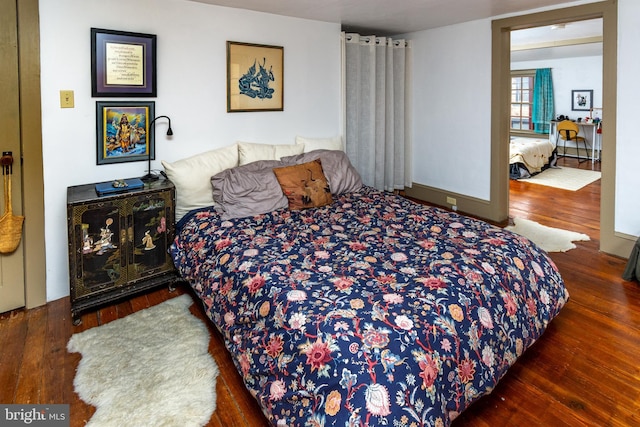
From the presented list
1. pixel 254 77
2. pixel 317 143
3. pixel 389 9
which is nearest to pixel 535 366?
pixel 317 143

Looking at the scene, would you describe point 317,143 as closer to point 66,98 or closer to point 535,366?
point 66,98

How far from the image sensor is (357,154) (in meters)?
4.62

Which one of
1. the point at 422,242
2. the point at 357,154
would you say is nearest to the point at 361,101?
the point at 357,154

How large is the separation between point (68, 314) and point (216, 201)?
1.25 metres

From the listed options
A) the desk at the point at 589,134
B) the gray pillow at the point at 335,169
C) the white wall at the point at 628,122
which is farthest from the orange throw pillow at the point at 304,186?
the desk at the point at 589,134

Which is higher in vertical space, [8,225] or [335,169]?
[335,169]

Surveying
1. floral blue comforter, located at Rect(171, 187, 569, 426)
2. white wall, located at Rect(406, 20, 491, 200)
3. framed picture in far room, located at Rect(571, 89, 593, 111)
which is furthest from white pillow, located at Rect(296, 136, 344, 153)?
framed picture in far room, located at Rect(571, 89, 593, 111)

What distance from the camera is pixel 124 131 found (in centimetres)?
293

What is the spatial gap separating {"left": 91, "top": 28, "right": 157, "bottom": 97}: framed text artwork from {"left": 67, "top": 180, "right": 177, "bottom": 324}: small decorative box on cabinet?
0.72 m

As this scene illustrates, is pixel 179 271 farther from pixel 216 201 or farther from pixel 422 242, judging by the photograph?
pixel 422 242

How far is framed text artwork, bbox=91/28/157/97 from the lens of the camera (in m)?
2.74

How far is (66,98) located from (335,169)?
2106 mm

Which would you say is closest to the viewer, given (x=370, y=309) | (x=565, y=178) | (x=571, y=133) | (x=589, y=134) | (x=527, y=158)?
(x=370, y=309)

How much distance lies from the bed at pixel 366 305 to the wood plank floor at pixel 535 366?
0.54 ft
